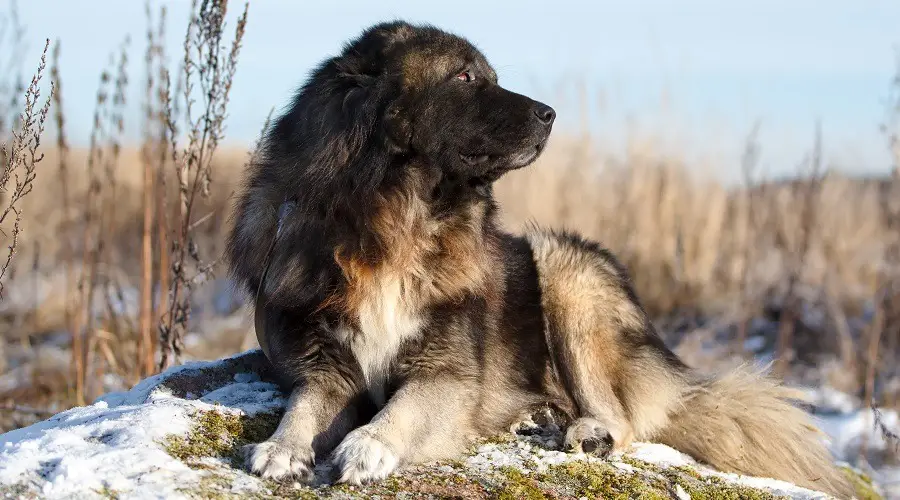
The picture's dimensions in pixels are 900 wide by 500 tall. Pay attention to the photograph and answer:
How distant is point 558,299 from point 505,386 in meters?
0.59

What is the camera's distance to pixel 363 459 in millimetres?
2867

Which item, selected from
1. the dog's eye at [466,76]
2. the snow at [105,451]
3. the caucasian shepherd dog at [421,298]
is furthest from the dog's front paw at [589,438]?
the dog's eye at [466,76]

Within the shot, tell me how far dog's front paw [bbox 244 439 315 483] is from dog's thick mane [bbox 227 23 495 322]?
63 centimetres

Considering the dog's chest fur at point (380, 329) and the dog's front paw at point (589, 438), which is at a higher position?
the dog's chest fur at point (380, 329)

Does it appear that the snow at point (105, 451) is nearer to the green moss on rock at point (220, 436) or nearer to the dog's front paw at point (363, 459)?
the green moss on rock at point (220, 436)

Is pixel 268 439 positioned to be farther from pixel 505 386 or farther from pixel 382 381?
pixel 505 386

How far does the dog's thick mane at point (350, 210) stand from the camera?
11.2ft

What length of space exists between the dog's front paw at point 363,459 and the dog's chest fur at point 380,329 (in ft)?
1.41

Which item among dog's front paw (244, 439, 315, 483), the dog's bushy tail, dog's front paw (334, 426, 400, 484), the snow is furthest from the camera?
the dog's bushy tail

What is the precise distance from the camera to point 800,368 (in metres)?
8.43

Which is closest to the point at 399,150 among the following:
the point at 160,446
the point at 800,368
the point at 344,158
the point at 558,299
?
the point at 344,158

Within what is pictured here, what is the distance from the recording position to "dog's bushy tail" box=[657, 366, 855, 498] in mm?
3980

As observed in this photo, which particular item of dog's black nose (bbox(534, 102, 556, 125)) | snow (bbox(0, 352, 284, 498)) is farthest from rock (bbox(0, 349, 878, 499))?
dog's black nose (bbox(534, 102, 556, 125))

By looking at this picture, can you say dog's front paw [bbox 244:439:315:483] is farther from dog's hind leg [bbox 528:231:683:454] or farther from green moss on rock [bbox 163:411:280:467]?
dog's hind leg [bbox 528:231:683:454]
